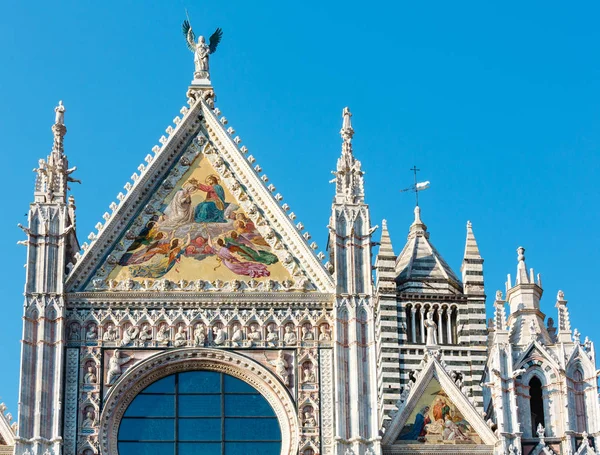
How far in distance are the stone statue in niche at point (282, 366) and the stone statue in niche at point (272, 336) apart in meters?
0.22

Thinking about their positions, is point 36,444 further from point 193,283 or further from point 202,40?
point 202,40

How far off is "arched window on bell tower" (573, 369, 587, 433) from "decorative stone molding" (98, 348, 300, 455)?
14.7 feet

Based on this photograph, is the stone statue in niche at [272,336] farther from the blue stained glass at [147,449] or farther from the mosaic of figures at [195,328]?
the blue stained glass at [147,449]

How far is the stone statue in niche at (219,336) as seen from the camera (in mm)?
29906

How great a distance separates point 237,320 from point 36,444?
385cm

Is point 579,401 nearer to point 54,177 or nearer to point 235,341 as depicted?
point 235,341

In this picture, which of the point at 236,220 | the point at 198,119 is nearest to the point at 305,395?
the point at 236,220

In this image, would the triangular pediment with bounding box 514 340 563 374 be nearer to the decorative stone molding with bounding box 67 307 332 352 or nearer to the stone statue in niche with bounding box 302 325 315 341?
the decorative stone molding with bounding box 67 307 332 352

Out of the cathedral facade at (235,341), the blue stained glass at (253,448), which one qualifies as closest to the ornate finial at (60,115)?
the cathedral facade at (235,341)

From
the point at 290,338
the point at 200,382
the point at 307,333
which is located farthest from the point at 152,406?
the point at 307,333

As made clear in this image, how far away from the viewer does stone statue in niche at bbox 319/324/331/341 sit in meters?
30.1

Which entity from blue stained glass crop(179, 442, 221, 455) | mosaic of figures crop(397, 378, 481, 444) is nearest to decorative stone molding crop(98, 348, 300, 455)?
blue stained glass crop(179, 442, 221, 455)

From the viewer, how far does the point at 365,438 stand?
29047 mm

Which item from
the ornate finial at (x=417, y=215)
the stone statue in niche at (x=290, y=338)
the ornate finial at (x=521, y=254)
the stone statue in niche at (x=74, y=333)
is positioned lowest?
the stone statue in niche at (x=290, y=338)
